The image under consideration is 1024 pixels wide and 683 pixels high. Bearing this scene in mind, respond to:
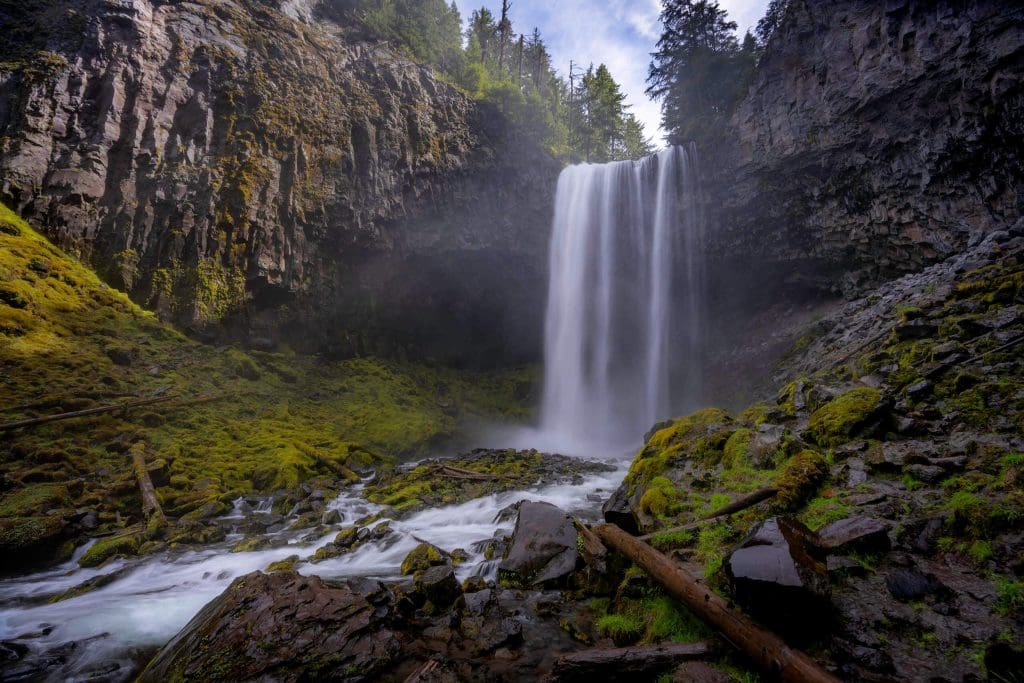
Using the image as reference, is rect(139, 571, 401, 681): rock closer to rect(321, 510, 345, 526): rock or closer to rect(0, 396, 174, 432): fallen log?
rect(321, 510, 345, 526): rock

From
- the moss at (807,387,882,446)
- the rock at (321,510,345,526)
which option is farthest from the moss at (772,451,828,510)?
the rock at (321,510,345,526)

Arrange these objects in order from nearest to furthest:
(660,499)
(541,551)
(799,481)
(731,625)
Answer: (731,625) → (799,481) → (541,551) → (660,499)

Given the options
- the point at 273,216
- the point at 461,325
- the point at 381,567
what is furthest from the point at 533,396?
the point at 381,567

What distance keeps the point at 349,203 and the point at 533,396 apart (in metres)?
14.6

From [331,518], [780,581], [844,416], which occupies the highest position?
[844,416]

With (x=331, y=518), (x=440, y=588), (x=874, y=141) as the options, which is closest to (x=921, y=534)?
(x=440, y=588)

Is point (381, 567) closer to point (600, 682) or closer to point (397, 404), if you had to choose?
point (600, 682)

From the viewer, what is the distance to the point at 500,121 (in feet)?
76.7

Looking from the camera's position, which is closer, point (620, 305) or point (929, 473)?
point (929, 473)

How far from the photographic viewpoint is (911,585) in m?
2.77

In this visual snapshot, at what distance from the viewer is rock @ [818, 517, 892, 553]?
3148mm

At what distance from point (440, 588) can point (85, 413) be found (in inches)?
423

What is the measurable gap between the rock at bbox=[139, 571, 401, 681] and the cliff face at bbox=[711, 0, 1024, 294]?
21.0m

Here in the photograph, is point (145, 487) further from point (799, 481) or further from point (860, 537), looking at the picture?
point (860, 537)
